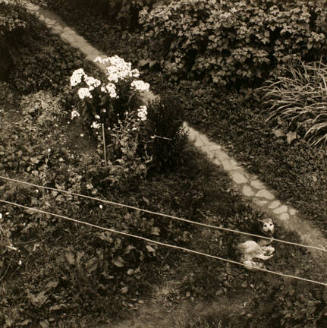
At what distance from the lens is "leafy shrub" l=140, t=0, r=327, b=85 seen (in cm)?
788

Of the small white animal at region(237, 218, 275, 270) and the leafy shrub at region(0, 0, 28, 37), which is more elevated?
the leafy shrub at region(0, 0, 28, 37)

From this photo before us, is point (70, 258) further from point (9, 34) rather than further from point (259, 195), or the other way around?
point (9, 34)

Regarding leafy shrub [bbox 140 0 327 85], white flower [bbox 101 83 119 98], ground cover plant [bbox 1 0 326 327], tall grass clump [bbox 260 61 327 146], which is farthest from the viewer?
leafy shrub [bbox 140 0 327 85]

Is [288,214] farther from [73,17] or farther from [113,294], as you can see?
[73,17]

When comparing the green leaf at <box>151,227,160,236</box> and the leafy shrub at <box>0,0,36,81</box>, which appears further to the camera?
the leafy shrub at <box>0,0,36,81</box>

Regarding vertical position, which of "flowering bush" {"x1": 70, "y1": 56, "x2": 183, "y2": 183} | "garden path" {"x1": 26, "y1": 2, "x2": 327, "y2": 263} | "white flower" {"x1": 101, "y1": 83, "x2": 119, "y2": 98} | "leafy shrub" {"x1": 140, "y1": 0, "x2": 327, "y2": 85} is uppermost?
→ "leafy shrub" {"x1": 140, "y1": 0, "x2": 327, "y2": 85}

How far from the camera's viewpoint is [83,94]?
21.5 ft

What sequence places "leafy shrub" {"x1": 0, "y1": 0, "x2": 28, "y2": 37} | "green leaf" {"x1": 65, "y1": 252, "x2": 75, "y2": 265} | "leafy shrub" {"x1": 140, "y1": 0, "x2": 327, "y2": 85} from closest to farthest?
"green leaf" {"x1": 65, "y1": 252, "x2": 75, "y2": 265}, "leafy shrub" {"x1": 140, "y1": 0, "x2": 327, "y2": 85}, "leafy shrub" {"x1": 0, "y1": 0, "x2": 28, "y2": 37}

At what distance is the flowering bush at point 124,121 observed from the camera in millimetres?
6707

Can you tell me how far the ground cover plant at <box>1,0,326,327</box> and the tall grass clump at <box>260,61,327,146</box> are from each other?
0.39 metres

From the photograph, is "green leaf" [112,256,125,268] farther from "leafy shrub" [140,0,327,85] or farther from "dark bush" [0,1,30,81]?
"dark bush" [0,1,30,81]

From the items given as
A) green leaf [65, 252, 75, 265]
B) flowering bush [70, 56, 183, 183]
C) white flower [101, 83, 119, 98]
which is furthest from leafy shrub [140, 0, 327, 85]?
green leaf [65, 252, 75, 265]

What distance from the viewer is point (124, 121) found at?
22.7 feet

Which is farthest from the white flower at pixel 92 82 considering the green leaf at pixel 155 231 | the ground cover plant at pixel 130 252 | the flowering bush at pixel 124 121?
the green leaf at pixel 155 231
